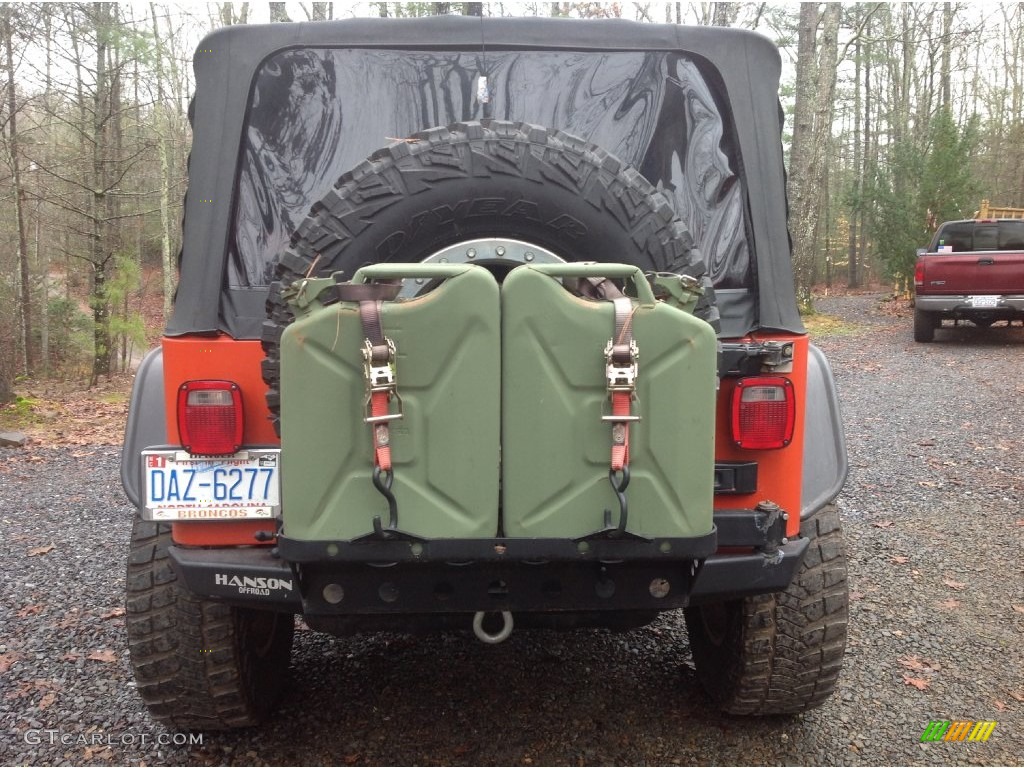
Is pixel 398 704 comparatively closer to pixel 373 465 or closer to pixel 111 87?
pixel 373 465

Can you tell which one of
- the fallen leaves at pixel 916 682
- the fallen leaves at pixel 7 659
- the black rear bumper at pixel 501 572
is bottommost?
the fallen leaves at pixel 916 682

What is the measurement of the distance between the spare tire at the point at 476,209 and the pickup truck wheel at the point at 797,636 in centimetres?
100

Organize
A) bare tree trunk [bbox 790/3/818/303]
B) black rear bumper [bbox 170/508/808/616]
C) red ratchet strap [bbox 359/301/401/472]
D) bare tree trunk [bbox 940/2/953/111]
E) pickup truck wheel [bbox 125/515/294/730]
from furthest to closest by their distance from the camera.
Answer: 1. bare tree trunk [bbox 940/2/953/111]
2. bare tree trunk [bbox 790/3/818/303]
3. pickup truck wheel [bbox 125/515/294/730]
4. black rear bumper [bbox 170/508/808/616]
5. red ratchet strap [bbox 359/301/401/472]

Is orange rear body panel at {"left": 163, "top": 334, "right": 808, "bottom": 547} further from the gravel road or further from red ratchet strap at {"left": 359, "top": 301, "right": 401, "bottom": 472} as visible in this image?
the gravel road

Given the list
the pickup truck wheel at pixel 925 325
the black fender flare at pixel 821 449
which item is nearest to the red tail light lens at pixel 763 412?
the black fender flare at pixel 821 449

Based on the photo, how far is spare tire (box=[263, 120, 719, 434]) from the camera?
204 cm

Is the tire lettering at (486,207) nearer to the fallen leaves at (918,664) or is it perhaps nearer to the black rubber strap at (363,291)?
the black rubber strap at (363,291)

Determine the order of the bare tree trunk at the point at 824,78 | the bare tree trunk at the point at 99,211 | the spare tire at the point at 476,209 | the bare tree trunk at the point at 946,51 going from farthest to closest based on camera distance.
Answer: the bare tree trunk at the point at 946,51
the bare tree trunk at the point at 824,78
the bare tree trunk at the point at 99,211
the spare tire at the point at 476,209

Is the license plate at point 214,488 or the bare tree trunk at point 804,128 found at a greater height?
the bare tree trunk at point 804,128

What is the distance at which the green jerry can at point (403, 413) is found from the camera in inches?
69.6

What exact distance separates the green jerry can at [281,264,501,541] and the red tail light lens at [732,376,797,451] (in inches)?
30.4

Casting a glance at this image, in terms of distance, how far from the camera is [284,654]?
301 cm

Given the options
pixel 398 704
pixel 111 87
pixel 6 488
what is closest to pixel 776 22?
pixel 111 87

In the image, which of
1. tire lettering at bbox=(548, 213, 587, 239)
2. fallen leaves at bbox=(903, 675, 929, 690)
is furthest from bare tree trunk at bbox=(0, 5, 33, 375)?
fallen leaves at bbox=(903, 675, 929, 690)
